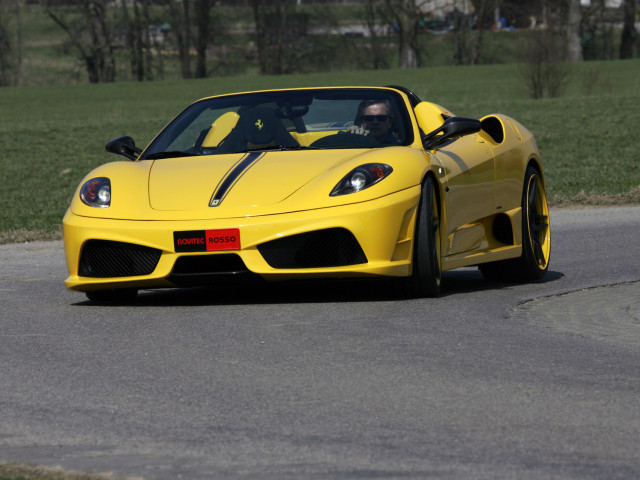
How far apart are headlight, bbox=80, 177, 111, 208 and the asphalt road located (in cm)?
59

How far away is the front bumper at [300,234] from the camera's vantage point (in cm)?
687

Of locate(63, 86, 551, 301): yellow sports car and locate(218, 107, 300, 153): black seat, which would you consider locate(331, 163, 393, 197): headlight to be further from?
locate(218, 107, 300, 153): black seat

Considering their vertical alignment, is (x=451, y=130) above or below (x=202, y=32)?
above

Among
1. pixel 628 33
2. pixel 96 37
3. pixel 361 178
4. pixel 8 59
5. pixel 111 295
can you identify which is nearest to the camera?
pixel 361 178

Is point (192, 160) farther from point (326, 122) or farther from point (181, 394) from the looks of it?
point (181, 394)

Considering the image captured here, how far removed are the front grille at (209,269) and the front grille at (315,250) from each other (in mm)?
155

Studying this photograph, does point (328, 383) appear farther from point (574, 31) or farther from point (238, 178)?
point (574, 31)

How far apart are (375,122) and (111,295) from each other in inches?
75.3

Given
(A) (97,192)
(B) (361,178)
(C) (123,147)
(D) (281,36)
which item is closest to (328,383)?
(B) (361,178)

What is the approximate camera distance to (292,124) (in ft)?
27.9

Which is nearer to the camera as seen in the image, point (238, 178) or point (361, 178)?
point (361, 178)

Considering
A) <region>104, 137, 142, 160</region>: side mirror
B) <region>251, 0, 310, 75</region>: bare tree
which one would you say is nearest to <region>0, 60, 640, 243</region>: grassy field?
<region>104, 137, 142, 160</region>: side mirror

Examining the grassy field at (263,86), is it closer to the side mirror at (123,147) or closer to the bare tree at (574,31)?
the side mirror at (123,147)

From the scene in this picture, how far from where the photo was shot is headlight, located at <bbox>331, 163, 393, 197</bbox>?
277 inches
